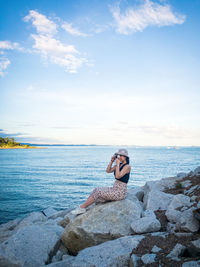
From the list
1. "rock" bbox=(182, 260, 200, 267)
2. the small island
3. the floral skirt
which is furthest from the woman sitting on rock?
the small island

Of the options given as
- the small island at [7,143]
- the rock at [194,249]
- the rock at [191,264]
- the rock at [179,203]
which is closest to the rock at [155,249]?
the rock at [194,249]

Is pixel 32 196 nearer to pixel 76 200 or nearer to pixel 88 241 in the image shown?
pixel 76 200

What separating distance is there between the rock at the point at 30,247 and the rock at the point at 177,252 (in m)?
4.03

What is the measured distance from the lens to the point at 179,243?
5.05m

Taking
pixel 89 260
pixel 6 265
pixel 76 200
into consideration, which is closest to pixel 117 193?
pixel 89 260

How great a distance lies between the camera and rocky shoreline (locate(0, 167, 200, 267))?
4.82m

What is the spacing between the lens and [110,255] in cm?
514

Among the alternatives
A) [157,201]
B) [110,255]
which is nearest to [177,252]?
[110,255]

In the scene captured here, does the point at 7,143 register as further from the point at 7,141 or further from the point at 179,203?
the point at 179,203

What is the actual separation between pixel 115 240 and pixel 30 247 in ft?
9.32

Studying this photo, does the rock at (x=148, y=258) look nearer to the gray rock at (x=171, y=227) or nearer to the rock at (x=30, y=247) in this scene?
the gray rock at (x=171, y=227)

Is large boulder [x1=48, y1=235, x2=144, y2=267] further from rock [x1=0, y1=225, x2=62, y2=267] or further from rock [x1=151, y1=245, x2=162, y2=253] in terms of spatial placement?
rock [x1=0, y1=225, x2=62, y2=267]

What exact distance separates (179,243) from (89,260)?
2225 mm

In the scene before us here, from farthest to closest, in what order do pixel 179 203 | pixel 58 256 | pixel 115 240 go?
pixel 179 203, pixel 58 256, pixel 115 240
